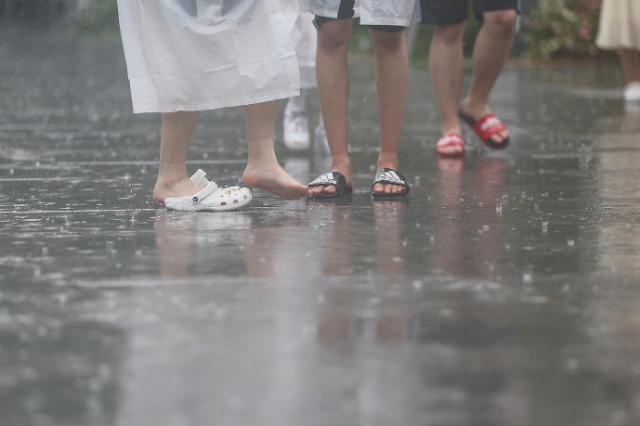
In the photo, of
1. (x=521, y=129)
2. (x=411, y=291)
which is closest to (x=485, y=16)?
(x=521, y=129)

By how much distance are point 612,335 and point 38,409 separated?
1.42m

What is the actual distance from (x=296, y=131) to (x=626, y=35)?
4377mm

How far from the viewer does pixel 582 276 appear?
15.6 feet

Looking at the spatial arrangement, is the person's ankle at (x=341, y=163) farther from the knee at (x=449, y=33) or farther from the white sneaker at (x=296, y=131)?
the white sneaker at (x=296, y=131)

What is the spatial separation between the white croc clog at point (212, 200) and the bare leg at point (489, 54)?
2.58m

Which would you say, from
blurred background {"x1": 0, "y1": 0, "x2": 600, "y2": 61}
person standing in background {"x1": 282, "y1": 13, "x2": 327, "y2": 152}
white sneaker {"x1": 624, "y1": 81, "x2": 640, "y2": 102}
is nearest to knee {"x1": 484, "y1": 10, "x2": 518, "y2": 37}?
person standing in background {"x1": 282, "y1": 13, "x2": 327, "y2": 152}

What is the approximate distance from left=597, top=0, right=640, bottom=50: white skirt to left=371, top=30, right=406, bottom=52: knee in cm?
595

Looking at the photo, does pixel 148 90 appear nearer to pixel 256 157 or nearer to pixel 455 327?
pixel 256 157

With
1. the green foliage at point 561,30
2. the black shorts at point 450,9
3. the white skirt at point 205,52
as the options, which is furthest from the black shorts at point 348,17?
the green foliage at point 561,30

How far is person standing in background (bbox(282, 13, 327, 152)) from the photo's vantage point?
9.02m

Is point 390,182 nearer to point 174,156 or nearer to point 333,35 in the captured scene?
point 333,35

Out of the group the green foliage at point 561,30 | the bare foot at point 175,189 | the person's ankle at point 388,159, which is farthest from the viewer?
the green foliage at point 561,30

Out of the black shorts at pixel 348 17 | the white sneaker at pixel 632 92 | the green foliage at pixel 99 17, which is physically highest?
the green foliage at pixel 99 17

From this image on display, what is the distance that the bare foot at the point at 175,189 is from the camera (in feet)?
21.3
